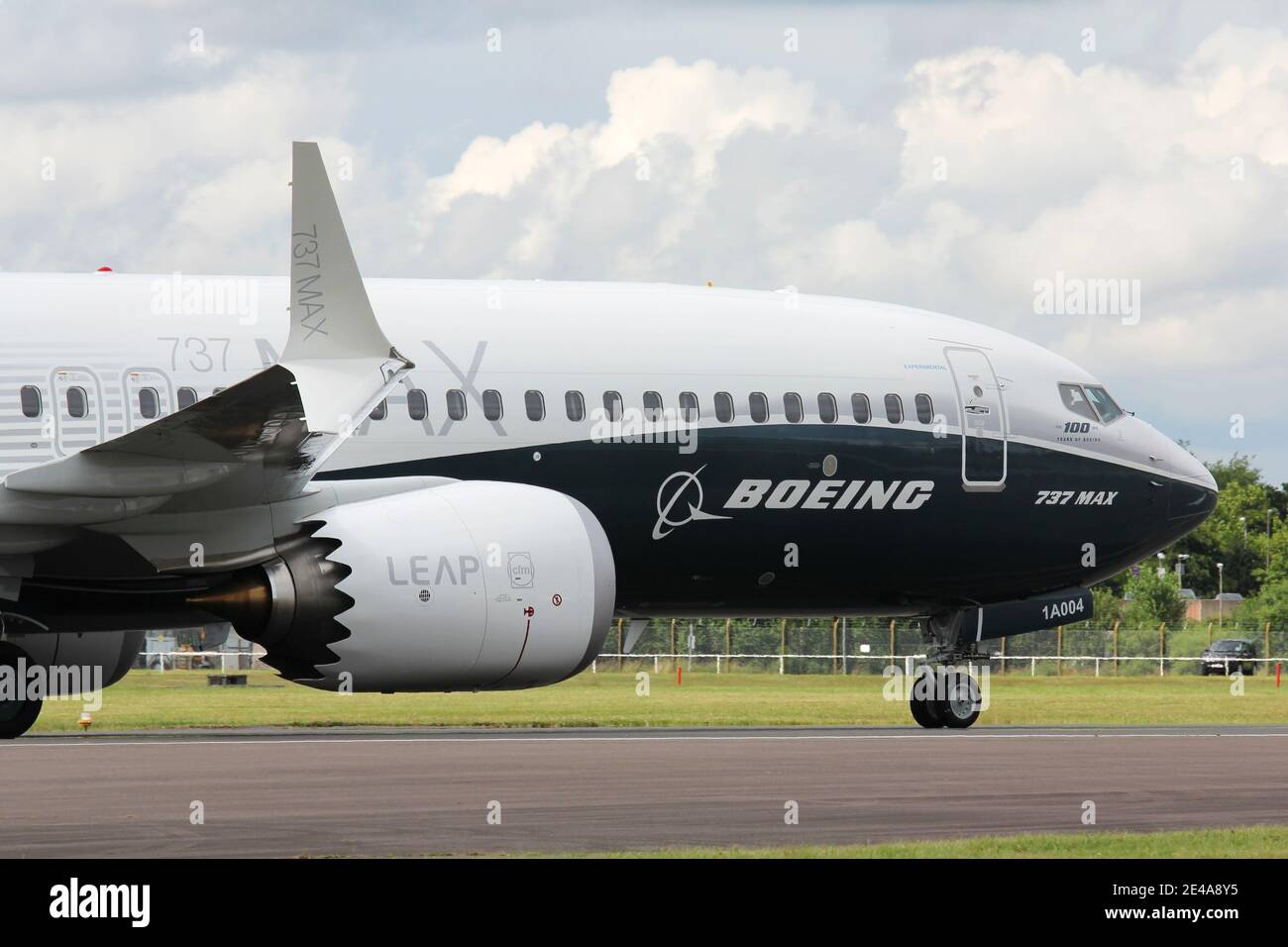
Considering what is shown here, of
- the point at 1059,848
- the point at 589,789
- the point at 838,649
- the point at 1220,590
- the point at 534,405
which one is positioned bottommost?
the point at 1059,848

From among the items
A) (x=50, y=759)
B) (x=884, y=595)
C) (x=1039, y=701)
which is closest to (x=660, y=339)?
Result: (x=884, y=595)

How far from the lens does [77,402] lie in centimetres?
1966

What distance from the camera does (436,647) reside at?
1560 cm

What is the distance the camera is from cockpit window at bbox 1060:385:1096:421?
2516 cm

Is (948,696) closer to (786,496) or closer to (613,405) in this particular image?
(786,496)

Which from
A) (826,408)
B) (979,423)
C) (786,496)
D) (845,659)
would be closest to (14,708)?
(786,496)

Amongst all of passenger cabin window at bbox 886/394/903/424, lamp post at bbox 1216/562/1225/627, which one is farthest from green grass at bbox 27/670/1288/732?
lamp post at bbox 1216/562/1225/627

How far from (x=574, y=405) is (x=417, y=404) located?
71.4 inches

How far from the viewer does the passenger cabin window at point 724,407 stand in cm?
2248

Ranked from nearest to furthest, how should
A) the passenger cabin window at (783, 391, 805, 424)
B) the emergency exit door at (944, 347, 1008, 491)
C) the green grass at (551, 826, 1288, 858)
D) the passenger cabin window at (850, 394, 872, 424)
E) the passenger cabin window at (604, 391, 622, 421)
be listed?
the green grass at (551, 826, 1288, 858) → the passenger cabin window at (604, 391, 622, 421) → the passenger cabin window at (783, 391, 805, 424) → the passenger cabin window at (850, 394, 872, 424) → the emergency exit door at (944, 347, 1008, 491)

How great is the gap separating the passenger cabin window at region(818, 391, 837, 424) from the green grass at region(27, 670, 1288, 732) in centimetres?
606

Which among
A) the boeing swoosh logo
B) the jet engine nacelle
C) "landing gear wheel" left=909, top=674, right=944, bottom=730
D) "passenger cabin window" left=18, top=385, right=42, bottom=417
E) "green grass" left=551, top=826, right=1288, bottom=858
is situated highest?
"passenger cabin window" left=18, top=385, right=42, bottom=417

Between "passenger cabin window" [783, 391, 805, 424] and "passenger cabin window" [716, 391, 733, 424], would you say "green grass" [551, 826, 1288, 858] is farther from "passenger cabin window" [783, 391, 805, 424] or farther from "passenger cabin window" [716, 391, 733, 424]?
"passenger cabin window" [783, 391, 805, 424]
